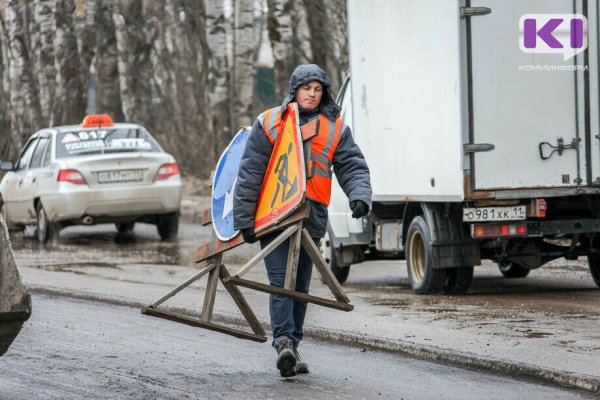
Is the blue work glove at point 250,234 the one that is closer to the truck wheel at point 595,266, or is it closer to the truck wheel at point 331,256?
the truck wheel at point 595,266

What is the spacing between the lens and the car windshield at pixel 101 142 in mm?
20922

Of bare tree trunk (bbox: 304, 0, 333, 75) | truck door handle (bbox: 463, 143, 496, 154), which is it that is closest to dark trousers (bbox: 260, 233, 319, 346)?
truck door handle (bbox: 463, 143, 496, 154)

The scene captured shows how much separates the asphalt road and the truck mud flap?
53 centimetres

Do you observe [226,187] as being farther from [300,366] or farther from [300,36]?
[300,36]

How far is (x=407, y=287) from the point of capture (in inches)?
590

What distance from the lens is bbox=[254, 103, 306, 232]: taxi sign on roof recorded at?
8219mm

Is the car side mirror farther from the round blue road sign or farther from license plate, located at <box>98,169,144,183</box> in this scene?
the round blue road sign

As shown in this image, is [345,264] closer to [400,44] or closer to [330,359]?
[400,44]

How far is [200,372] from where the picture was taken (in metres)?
8.75

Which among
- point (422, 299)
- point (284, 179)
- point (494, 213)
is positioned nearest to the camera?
point (284, 179)

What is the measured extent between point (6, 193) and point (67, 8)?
16.6 meters

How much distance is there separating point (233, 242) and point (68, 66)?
30.3m

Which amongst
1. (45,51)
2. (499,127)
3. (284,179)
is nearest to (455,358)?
(284,179)

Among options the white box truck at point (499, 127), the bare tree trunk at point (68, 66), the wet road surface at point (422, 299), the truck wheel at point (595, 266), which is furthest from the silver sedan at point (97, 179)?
the bare tree trunk at point (68, 66)
